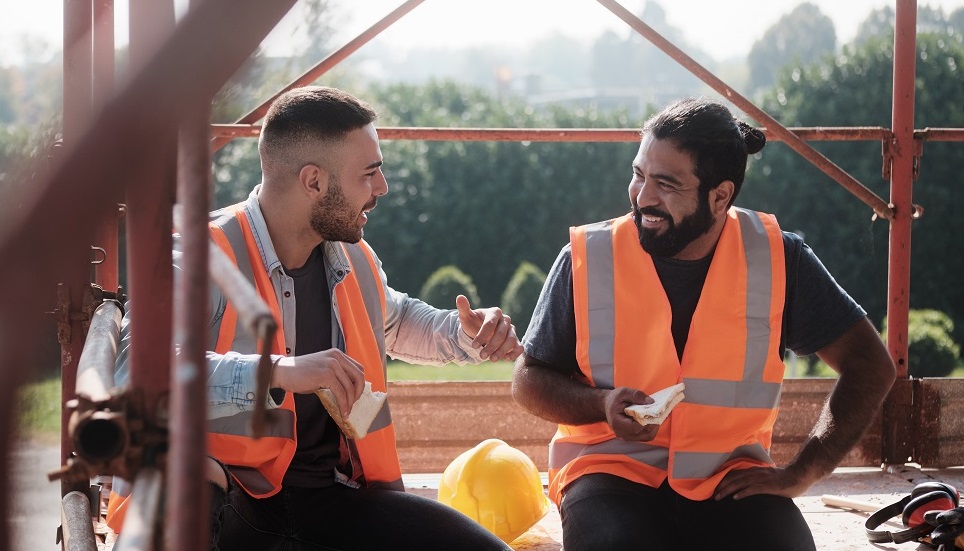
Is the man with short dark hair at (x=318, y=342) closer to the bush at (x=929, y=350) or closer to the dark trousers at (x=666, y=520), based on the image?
the dark trousers at (x=666, y=520)

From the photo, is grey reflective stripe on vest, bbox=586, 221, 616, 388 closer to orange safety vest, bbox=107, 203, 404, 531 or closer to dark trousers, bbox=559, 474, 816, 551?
dark trousers, bbox=559, 474, 816, 551

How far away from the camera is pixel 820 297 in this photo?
123 inches

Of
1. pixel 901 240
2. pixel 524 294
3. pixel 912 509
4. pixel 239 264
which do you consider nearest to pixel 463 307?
pixel 239 264

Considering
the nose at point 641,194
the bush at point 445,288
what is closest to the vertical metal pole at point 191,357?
the nose at point 641,194

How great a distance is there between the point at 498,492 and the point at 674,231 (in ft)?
3.65

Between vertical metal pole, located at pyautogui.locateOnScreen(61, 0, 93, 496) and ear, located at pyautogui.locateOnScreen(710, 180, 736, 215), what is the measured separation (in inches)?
68.1

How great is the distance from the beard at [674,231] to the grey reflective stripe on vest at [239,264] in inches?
43.8

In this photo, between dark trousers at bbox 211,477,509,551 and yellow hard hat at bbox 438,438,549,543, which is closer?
dark trousers at bbox 211,477,509,551

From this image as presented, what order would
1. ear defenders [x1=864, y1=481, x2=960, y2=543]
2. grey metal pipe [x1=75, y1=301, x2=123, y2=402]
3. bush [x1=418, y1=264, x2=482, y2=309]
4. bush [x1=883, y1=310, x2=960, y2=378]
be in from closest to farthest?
grey metal pipe [x1=75, y1=301, x2=123, y2=402] < ear defenders [x1=864, y1=481, x2=960, y2=543] < bush [x1=883, y1=310, x2=960, y2=378] < bush [x1=418, y1=264, x2=482, y2=309]

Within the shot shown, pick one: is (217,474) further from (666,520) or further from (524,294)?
(524,294)

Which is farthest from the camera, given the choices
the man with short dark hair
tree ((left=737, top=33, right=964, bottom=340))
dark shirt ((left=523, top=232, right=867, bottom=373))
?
tree ((left=737, top=33, right=964, bottom=340))

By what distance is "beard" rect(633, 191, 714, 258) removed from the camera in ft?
10.3

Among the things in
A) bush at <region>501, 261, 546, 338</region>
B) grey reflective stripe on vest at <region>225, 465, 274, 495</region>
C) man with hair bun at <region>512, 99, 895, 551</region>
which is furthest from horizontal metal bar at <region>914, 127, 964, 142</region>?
bush at <region>501, 261, 546, 338</region>

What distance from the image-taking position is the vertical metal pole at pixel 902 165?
467 centimetres
